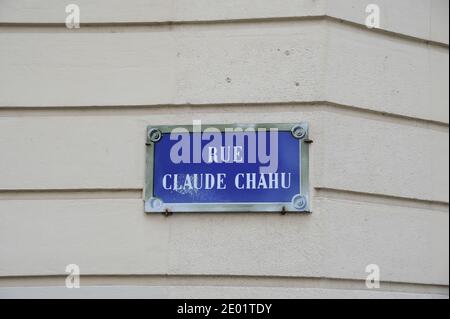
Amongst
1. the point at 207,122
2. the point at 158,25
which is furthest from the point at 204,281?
the point at 158,25

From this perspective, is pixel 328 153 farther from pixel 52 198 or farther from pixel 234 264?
pixel 52 198

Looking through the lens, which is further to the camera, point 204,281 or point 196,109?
point 196,109

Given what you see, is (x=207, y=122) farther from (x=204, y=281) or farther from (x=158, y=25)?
(x=204, y=281)

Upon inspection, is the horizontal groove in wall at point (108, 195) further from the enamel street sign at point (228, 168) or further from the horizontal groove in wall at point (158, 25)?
the horizontal groove in wall at point (158, 25)

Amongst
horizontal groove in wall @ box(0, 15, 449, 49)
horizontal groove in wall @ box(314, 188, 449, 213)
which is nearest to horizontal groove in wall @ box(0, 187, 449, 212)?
horizontal groove in wall @ box(314, 188, 449, 213)

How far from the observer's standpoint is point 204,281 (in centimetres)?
576

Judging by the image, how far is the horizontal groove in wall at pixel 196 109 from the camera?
5867mm

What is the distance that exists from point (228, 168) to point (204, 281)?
636 millimetres

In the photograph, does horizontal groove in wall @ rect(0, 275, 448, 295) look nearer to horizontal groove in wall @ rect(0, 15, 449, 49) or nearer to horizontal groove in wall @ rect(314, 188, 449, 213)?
horizontal groove in wall @ rect(314, 188, 449, 213)

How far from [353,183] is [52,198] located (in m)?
1.70

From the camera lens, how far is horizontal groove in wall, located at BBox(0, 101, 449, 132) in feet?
19.2

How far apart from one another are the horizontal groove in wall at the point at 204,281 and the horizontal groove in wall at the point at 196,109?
0.93 m

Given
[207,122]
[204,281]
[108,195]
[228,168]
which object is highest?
[207,122]

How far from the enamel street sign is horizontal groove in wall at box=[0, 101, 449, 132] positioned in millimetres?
106
